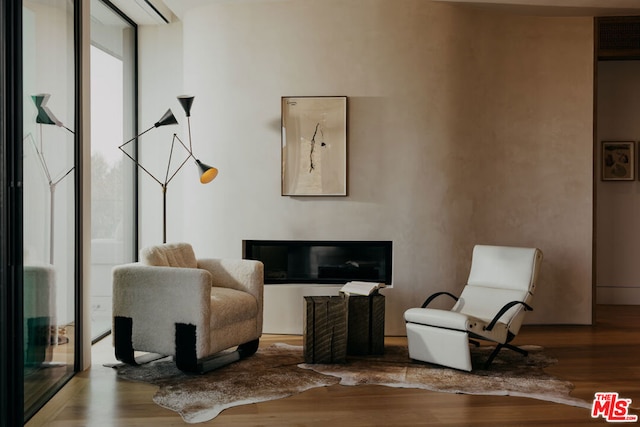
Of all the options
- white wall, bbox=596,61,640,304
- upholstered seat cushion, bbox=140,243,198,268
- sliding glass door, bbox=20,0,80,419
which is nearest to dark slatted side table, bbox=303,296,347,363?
upholstered seat cushion, bbox=140,243,198,268

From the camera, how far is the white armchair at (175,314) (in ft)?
14.0

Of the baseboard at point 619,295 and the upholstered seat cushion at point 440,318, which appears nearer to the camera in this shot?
the upholstered seat cushion at point 440,318

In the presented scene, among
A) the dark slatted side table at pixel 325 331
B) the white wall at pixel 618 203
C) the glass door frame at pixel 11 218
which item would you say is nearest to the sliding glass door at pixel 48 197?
the glass door frame at pixel 11 218

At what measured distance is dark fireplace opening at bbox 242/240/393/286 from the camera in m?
5.91

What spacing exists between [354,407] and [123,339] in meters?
1.74

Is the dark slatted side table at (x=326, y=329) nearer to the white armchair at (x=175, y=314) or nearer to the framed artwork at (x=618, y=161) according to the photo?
the white armchair at (x=175, y=314)

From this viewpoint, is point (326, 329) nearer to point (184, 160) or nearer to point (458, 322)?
point (458, 322)

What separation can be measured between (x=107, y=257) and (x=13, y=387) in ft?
8.09

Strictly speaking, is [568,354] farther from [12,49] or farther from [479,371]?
[12,49]

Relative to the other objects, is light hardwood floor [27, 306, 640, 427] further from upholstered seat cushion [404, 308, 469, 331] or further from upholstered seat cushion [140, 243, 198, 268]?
upholstered seat cushion [140, 243, 198, 268]

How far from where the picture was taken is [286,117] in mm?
5801

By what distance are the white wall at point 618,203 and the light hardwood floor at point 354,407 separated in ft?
9.41

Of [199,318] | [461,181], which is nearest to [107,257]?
[199,318]

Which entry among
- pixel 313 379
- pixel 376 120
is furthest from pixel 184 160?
pixel 313 379
